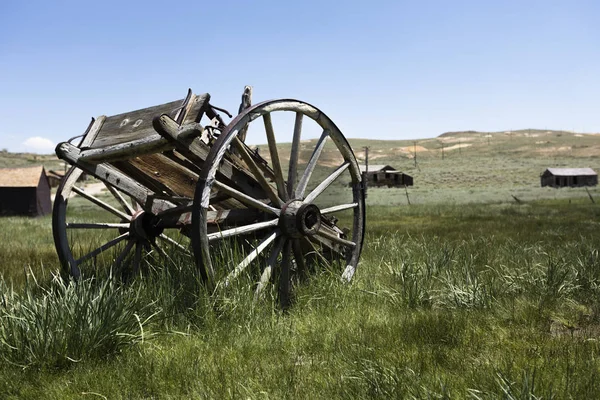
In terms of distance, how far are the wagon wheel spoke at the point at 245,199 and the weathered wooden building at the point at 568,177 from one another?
2160 inches

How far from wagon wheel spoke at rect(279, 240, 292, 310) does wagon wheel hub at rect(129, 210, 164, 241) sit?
1718 mm

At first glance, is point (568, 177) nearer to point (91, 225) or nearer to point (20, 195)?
point (20, 195)

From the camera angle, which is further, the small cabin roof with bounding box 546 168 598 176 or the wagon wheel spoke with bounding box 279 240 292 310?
the small cabin roof with bounding box 546 168 598 176

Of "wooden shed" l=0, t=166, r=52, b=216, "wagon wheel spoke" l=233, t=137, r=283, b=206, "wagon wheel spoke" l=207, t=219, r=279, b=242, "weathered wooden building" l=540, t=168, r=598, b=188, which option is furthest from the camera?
"weathered wooden building" l=540, t=168, r=598, b=188

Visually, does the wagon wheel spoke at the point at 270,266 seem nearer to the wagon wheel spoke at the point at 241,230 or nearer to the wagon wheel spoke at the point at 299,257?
the wagon wheel spoke at the point at 241,230

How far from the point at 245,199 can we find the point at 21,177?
22.6 meters

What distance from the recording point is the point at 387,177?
212 feet

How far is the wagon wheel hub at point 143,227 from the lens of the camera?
229 inches

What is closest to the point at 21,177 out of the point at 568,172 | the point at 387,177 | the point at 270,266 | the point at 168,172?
the point at 168,172

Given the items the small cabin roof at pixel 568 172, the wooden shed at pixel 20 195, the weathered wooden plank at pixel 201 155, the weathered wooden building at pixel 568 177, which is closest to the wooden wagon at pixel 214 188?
the weathered wooden plank at pixel 201 155

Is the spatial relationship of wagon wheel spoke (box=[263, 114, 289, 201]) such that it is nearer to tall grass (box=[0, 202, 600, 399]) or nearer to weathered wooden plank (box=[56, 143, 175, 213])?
tall grass (box=[0, 202, 600, 399])

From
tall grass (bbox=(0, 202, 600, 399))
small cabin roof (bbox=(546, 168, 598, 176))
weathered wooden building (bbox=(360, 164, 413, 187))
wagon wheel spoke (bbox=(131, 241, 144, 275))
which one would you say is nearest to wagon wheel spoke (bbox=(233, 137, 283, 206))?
tall grass (bbox=(0, 202, 600, 399))

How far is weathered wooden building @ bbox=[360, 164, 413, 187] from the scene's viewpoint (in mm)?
63188

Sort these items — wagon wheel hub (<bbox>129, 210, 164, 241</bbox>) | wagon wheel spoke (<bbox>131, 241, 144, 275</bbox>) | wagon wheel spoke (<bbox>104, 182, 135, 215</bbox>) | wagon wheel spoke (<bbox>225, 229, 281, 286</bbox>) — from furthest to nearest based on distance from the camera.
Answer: wagon wheel spoke (<bbox>104, 182, 135, 215</bbox>), wagon wheel hub (<bbox>129, 210, 164, 241</bbox>), wagon wheel spoke (<bbox>131, 241, 144, 275</bbox>), wagon wheel spoke (<bbox>225, 229, 281, 286</bbox>)
